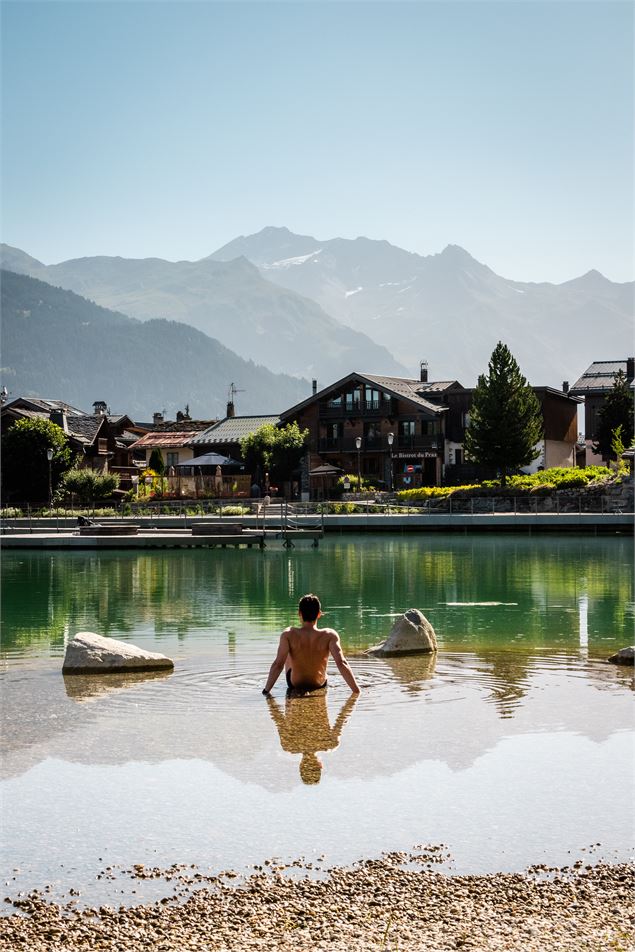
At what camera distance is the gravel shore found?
586 centimetres

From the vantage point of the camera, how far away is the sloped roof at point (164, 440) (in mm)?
101500

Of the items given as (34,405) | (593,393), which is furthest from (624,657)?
(593,393)

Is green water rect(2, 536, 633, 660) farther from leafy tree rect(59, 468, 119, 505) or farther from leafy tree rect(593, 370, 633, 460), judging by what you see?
leafy tree rect(593, 370, 633, 460)

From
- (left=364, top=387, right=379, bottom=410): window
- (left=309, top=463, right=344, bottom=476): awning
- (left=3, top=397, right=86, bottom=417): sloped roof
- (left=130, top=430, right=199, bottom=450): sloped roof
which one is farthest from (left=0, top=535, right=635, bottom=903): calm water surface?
(left=130, top=430, right=199, bottom=450): sloped roof

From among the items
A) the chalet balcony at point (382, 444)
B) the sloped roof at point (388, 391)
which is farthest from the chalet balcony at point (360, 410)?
the chalet balcony at point (382, 444)

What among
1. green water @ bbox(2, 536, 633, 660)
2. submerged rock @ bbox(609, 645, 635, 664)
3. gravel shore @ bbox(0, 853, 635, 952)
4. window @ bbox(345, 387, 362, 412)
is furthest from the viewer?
window @ bbox(345, 387, 362, 412)

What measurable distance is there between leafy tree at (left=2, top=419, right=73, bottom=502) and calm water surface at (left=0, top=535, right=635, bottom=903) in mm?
50950

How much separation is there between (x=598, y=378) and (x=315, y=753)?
98211mm

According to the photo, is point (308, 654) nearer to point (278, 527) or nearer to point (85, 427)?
point (278, 527)

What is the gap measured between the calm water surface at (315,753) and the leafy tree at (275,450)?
62.5 metres

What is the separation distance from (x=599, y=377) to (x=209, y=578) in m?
76.9

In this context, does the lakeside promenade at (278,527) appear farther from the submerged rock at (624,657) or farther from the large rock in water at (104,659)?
the large rock in water at (104,659)

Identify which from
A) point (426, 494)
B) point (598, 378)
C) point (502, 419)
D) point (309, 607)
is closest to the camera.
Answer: point (309, 607)

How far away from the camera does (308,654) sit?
43.1 ft
